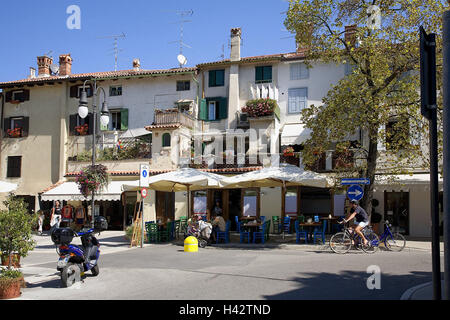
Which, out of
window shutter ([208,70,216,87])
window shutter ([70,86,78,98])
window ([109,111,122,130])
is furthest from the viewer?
window shutter ([70,86,78,98])

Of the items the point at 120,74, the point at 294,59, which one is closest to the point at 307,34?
the point at 294,59

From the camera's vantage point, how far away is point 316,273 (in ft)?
34.6

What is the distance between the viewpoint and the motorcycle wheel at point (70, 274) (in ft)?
31.2

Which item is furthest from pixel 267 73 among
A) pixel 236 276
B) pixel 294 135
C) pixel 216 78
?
pixel 236 276

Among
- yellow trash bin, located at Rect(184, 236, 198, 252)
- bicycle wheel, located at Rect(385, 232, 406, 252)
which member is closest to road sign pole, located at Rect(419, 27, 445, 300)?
bicycle wheel, located at Rect(385, 232, 406, 252)

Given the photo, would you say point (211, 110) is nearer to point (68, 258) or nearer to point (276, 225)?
point (276, 225)

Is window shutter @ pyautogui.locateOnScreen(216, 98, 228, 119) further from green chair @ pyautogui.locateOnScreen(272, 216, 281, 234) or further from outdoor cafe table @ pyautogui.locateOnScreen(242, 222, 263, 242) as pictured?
outdoor cafe table @ pyautogui.locateOnScreen(242, 222, 263, 242)

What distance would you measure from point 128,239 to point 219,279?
11859 mm

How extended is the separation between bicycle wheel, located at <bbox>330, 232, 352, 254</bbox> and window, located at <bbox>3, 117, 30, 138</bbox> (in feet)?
87.1

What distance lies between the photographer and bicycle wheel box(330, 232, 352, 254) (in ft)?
48.0

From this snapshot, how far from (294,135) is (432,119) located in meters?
22.8

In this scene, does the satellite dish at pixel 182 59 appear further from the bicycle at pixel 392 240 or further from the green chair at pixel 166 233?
the bicycle at pixel 392 240

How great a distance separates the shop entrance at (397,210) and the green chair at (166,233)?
11.3 meters
